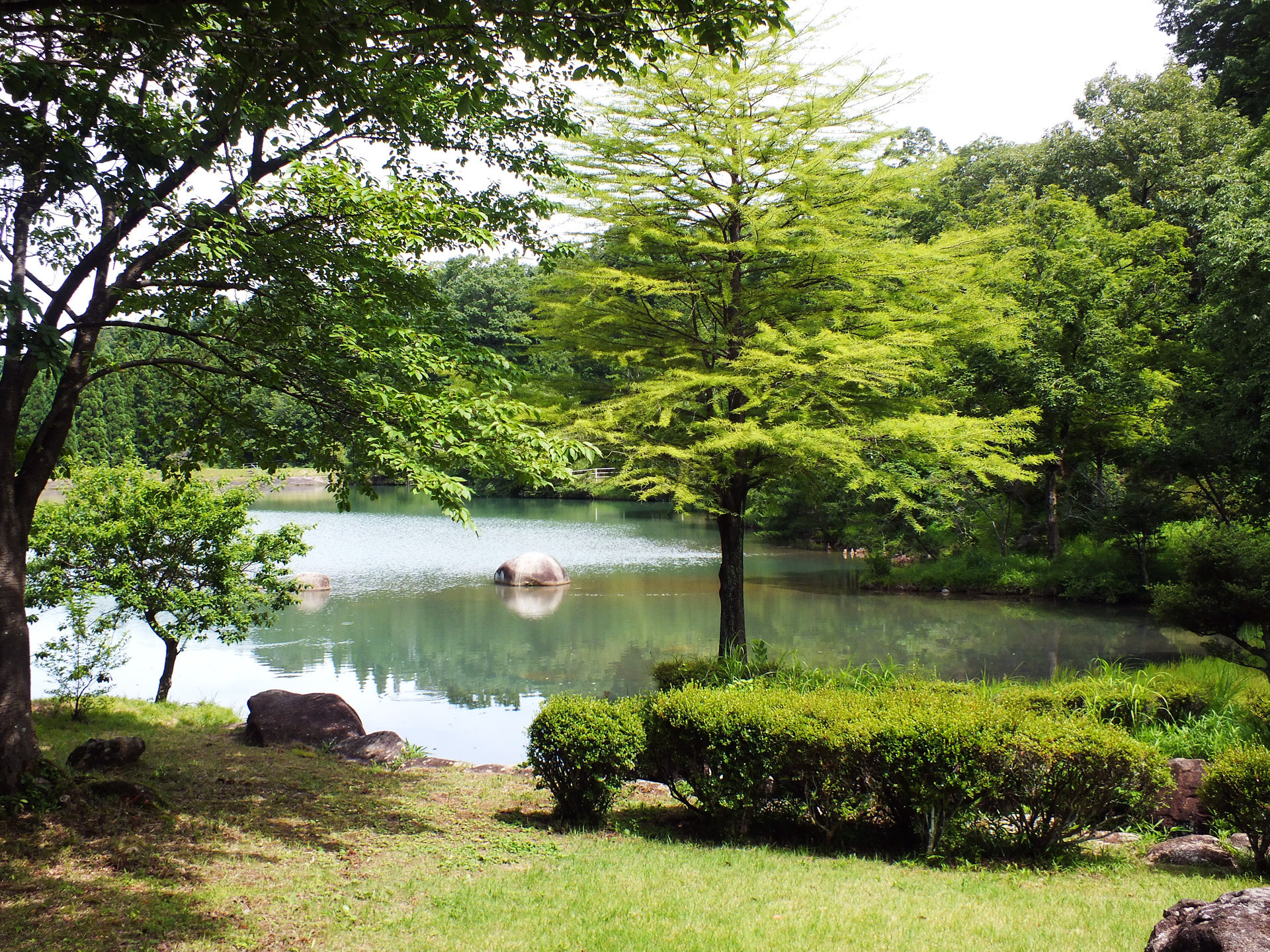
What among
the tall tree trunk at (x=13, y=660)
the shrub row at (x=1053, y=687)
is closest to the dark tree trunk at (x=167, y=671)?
the tall tree trunk at (x=13, y=660)

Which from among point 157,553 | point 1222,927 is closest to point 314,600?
point 157,553

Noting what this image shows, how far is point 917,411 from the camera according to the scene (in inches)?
412

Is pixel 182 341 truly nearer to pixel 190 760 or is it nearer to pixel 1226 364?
pixel 190 760

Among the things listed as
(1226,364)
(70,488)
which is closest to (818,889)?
(70,488)

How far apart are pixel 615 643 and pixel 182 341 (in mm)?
10122

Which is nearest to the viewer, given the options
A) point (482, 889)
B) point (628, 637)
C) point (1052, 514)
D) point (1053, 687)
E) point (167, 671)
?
point (482, 889)

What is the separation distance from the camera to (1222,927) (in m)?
3.08

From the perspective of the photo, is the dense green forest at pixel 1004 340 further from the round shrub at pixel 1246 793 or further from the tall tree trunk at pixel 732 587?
the round shrub at pixel 1246 793

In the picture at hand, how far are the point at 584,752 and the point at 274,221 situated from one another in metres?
4.64

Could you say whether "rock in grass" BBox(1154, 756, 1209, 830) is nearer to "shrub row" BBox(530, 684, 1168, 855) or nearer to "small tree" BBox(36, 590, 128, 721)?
"shrub row" BBox(530, 684, 1168, 855)

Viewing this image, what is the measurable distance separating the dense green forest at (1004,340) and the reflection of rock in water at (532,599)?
536 centimetres

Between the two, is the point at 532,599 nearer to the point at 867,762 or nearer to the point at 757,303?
the point at 757,303

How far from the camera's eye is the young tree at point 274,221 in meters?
4.48

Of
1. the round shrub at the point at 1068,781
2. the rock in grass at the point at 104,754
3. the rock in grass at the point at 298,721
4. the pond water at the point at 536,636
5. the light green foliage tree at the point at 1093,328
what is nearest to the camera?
the round shrub at the point at 1068,781
